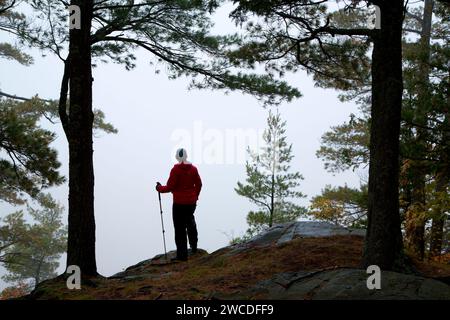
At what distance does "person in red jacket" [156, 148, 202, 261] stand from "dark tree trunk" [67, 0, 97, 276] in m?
1.74

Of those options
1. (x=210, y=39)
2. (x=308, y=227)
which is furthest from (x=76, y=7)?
(x=308, y=227)

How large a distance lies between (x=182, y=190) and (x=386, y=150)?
4.31 metres

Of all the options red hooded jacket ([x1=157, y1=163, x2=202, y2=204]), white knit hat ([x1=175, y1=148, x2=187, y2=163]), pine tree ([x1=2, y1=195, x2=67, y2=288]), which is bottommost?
pine tree ([x1=2, y1=195, x2=67, y2=288])

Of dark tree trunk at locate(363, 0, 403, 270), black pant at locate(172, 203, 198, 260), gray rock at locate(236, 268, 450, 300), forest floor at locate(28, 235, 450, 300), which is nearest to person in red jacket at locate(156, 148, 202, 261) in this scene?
black pant at locate(172, 203, 198, 260)

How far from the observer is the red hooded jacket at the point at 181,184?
885 centimetres

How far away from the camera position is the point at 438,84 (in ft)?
32.6

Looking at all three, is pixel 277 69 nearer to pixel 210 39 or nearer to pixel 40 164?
pixel 210 39

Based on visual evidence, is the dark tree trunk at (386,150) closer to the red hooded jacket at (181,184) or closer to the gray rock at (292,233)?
the gray rock at (292,233)

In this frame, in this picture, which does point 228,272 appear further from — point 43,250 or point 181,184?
point 43,250

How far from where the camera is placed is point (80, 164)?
25.0ft

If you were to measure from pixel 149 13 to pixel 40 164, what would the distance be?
13.6 feet

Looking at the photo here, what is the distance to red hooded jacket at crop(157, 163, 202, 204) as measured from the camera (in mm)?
8852

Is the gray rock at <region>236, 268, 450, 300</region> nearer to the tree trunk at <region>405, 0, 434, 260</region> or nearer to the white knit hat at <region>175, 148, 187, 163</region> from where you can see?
the white knit hat at <region>175, 148, 187, 163</region>

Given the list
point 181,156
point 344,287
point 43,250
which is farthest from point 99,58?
point 43,250
